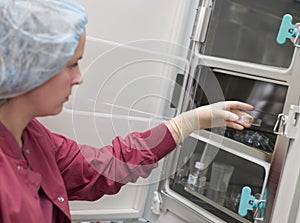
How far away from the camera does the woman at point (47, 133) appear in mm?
1013

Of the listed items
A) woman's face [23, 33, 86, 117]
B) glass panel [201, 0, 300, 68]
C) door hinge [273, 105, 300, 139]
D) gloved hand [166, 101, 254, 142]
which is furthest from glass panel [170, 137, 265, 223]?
woman's face [23, 33, 86, 117]

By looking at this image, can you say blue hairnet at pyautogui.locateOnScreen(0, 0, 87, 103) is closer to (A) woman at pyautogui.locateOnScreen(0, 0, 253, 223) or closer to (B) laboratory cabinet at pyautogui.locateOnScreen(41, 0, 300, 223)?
(A) woman at pyautogui.locateOnScreen(0, 0, 253, 223)

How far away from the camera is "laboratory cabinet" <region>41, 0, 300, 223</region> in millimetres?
1419

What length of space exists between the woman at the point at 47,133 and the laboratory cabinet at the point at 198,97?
147mm

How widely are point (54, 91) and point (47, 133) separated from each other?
29cm

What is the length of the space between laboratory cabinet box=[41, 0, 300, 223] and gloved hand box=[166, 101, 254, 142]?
0.31ft

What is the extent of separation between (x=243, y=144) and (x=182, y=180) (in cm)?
36

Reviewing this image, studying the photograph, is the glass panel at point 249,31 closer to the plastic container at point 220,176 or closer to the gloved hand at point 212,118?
the gloved hand at point 212,118

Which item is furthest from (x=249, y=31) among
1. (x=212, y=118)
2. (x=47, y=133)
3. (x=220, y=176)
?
(x=47, y=133)

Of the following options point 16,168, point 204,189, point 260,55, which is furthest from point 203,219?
point 16,168

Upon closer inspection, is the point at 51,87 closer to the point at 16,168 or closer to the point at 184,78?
the point at 16,168

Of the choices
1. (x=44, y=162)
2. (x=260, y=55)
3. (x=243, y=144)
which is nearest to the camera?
(x=44, y=162)

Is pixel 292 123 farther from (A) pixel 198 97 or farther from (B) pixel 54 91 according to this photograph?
(B) pixel 54 91

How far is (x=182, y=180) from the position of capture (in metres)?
1.80
